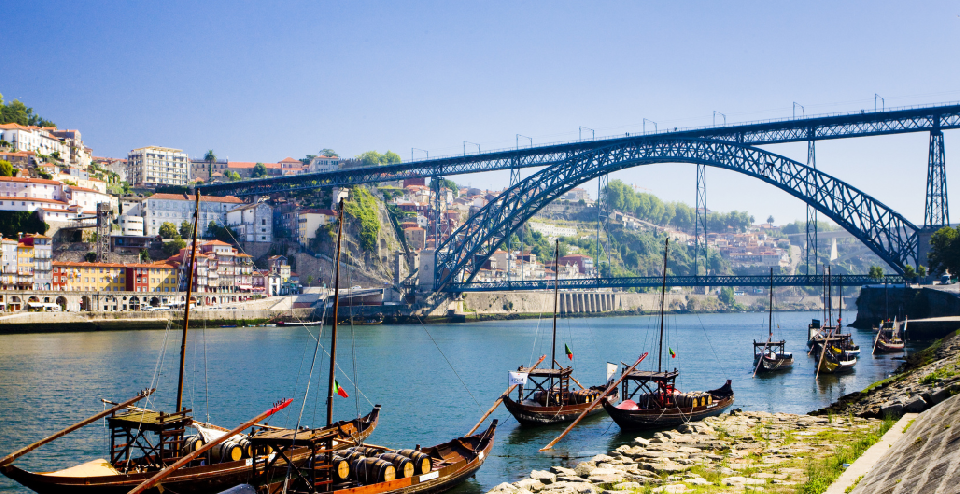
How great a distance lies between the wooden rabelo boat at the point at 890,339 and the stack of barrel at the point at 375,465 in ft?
97.8

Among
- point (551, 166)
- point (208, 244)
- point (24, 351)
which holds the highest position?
point (551, 166)

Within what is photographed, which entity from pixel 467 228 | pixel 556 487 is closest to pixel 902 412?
pixel 556 487

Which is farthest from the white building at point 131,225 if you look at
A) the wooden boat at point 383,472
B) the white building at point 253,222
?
the wooden boat at point 383,472

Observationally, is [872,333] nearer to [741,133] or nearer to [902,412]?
[741,133]

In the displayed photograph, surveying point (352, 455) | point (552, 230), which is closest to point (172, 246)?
point (352, 455)

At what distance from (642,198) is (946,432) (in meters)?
157

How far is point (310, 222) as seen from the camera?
268ft

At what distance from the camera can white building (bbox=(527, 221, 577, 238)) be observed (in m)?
131

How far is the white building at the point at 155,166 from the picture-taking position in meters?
103

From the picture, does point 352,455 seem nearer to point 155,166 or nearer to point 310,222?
point 310,222

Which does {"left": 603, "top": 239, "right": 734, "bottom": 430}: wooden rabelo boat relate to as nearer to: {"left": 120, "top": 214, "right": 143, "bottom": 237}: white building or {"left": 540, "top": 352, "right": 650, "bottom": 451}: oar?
{"left": 540, "top": 352, "right": 650, "bottom": 451}: oar

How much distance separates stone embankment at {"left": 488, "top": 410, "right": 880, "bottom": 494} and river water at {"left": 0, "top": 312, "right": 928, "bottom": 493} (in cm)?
191

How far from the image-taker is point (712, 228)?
7328 inches

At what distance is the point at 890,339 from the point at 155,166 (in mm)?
91128
